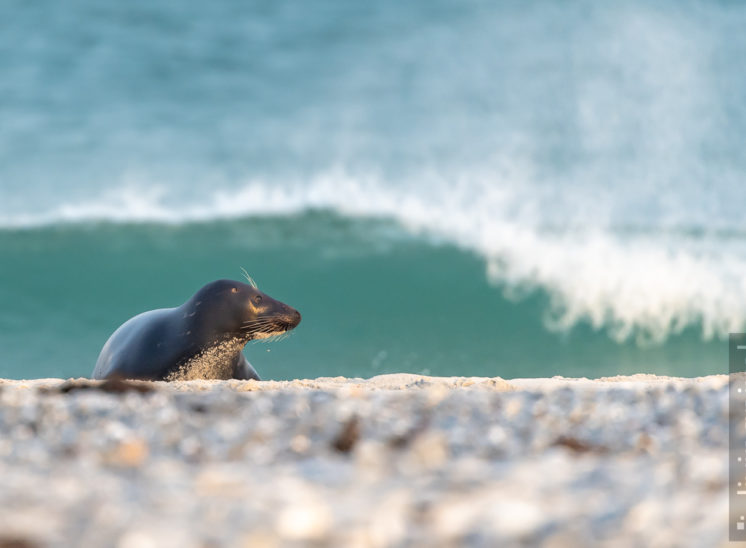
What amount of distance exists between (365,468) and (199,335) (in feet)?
15.4

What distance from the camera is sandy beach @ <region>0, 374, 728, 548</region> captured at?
1.57 m

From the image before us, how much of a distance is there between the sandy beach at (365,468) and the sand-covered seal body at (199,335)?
2.80m

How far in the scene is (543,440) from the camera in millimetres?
2689

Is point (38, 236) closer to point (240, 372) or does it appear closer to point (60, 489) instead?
point (240, 372)

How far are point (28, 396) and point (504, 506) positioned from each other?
9.09 ft

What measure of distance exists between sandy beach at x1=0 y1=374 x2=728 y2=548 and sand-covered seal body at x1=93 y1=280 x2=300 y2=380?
2.80 metres

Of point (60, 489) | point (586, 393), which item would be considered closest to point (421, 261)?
point (586, 393)

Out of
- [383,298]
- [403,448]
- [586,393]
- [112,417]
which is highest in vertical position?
[383,298]

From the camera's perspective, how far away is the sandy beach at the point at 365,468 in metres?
1.57

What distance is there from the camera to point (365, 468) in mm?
2158

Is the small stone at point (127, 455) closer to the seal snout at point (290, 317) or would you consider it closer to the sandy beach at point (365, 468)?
the sandy beach at point (365, 468)

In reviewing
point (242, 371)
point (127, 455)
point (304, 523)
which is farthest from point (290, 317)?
point (304, 523)

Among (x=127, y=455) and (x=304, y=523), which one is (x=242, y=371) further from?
(x=304, y=523)

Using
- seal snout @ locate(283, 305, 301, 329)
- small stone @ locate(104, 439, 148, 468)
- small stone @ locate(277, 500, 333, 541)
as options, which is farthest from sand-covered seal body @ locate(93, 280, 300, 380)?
small stone @ locate(277, 500, 333, 541)
